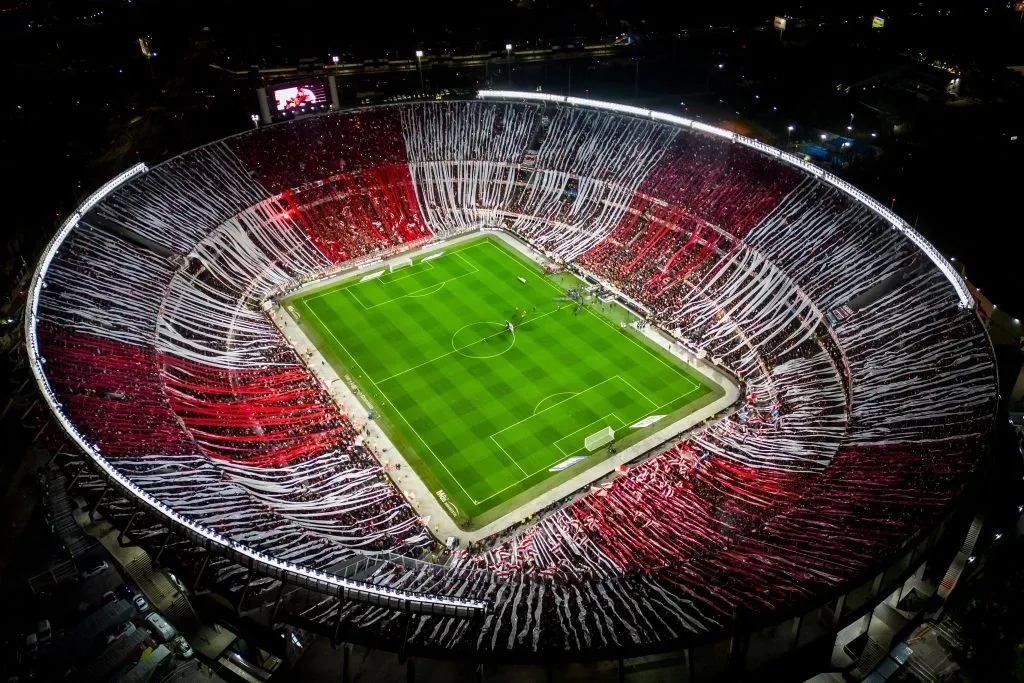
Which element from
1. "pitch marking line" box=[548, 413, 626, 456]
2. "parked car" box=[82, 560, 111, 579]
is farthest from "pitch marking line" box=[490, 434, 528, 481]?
"parked car" box=[82, 560, 111, 579]

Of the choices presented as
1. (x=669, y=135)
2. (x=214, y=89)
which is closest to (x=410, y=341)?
(x=669, y=135)

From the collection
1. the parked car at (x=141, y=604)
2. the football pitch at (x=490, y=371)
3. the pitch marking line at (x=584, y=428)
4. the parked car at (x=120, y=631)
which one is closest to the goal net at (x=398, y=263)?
the football pitch at (x=490, y=371)

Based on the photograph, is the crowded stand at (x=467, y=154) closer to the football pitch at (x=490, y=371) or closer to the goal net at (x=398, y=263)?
the goal net at (x=398, y=263)

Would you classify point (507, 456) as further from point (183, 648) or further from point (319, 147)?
point (319, 147)

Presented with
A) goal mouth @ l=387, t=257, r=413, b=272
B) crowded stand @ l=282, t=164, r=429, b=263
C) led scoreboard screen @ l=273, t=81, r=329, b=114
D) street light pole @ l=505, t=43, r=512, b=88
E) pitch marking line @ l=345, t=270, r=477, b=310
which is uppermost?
street light pole @ l=505, t=43, r=512, b=88

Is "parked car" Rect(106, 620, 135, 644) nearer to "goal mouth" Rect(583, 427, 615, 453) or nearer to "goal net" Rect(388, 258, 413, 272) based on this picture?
"goal mouth" Rect(583, 427, 615, 453)

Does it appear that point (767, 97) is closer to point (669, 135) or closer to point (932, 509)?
point (669, 135)
